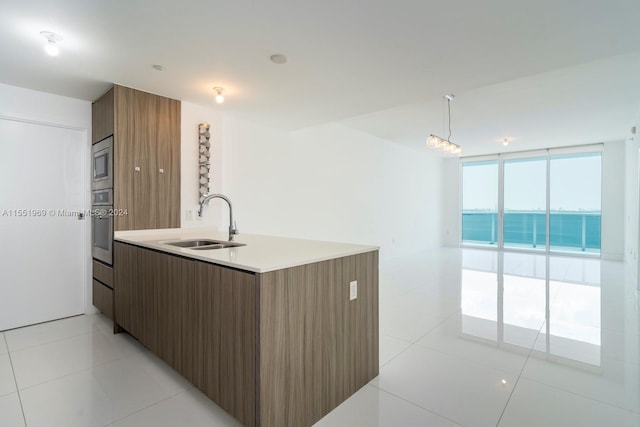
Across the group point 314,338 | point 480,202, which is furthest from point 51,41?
point 480,202

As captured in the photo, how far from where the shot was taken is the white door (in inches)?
113

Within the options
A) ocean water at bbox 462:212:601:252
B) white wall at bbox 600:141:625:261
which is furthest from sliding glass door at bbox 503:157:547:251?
white wall at bbox 600:141:625:261

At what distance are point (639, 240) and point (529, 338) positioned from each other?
3275 millimetres

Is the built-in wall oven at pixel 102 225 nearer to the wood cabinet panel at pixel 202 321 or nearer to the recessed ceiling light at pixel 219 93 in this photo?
the wood cabinet panel at pixel 202 321

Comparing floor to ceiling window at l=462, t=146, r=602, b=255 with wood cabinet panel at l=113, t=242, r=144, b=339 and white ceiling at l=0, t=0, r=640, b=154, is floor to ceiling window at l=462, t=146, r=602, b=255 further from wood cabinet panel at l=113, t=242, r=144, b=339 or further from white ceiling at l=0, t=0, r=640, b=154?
wood cabinet panel at l=113, t=242, r=144, b=339

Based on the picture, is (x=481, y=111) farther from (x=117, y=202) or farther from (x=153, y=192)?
(x=117, y=202)

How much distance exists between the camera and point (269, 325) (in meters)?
1.40

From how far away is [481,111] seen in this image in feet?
14.6

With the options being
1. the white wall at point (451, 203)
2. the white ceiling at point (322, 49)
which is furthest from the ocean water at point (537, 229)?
the white ceiling at point (322, 49)

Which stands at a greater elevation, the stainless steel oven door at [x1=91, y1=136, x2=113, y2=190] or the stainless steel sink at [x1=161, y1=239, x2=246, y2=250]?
the stainless steel oven door at [x1=91, y1=136, x2=113, y2=190]

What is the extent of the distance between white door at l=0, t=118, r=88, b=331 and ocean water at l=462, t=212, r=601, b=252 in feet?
28.9

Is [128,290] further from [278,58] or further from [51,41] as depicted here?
[278,58]

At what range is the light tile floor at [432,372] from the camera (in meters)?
1.69

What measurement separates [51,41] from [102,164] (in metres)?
1.23
